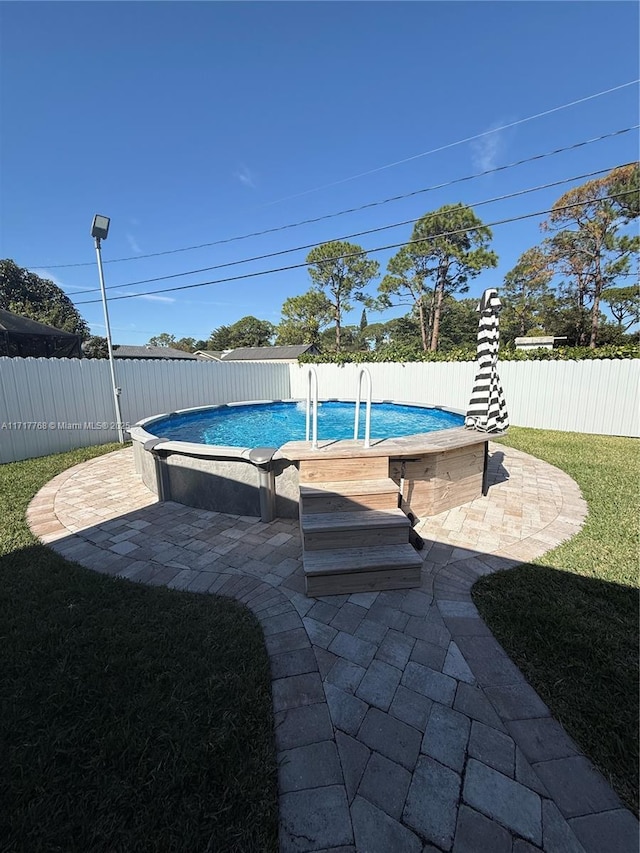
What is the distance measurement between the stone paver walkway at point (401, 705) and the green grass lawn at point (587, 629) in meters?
0.11

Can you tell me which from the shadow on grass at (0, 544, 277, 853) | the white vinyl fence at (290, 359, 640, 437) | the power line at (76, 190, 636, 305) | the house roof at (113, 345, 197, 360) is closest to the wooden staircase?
the shadow on grass at (0, 544, 277, 853)

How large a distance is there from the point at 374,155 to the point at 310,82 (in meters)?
2.44

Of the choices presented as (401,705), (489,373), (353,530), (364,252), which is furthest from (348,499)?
(364,252)

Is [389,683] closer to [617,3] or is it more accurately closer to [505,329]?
[617,3]

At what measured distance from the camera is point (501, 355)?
10.6 meters

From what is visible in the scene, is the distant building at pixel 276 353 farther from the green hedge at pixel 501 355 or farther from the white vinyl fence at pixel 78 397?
the white vinyl fence at pixel 78 397

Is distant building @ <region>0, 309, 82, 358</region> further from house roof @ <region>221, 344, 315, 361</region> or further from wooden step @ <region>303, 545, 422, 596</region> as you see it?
wooden step @ <region>303, 545, 422, 596</region>

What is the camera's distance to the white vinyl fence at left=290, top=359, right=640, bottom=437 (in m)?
8.79

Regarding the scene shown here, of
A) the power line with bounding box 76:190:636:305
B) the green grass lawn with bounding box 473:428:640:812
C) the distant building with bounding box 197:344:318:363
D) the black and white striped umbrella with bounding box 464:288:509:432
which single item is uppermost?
the power line with bounding box 76:190:636:305

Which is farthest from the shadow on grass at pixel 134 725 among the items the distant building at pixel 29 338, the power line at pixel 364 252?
the distant building at pixel 29 338

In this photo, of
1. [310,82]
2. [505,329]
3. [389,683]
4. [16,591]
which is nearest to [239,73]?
[310,82]

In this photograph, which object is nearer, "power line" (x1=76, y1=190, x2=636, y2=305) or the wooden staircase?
the wooden staircase

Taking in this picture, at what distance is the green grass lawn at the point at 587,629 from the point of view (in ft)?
5.58

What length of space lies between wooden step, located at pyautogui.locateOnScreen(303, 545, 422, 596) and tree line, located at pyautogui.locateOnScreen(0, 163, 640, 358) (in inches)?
319
